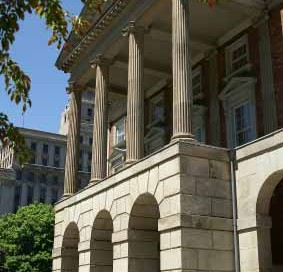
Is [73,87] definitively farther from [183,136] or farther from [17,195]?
[17,195]

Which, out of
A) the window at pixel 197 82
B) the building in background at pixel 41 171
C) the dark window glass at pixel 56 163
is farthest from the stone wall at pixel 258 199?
the dark window glass at pixel 56 163

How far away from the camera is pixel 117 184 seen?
23125 mm

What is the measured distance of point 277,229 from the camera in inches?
867

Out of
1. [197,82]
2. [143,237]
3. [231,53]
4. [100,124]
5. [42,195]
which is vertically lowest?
[143,237]

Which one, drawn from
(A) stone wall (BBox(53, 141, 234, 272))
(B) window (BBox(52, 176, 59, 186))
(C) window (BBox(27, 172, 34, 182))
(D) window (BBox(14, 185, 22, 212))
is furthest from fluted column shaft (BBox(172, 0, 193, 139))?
(B) window (BBox(52, 176, 59, 186))

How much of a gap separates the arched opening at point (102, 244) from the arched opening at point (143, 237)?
3235mm

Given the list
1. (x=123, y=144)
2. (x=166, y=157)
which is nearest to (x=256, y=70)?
(x=166, y=157)

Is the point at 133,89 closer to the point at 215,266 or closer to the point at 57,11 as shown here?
the point at 215,266

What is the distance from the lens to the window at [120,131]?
127 ft

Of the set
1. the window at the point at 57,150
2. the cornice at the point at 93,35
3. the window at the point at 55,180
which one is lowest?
the cornice at the point at 93,35

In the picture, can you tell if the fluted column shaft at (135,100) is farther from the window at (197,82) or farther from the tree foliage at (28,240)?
the tree foliage at (28,240)

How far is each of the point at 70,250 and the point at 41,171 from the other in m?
71.3

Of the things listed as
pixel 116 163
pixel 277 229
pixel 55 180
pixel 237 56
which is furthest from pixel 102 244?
pixel 55 180

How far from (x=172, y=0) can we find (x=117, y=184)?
8.42 metres
